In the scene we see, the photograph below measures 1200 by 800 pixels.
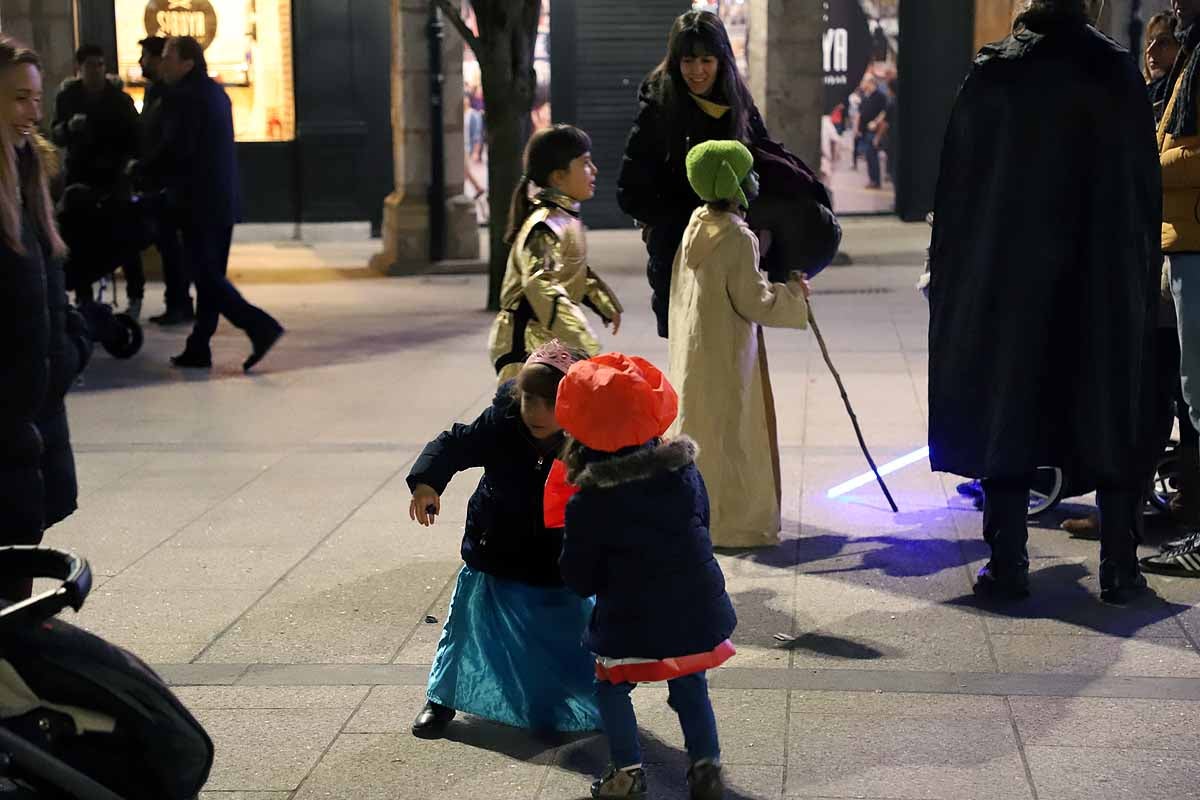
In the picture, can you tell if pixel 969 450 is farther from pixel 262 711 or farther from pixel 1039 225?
pixel 262 711

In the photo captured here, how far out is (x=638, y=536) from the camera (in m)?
4.21

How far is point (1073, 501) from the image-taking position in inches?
297

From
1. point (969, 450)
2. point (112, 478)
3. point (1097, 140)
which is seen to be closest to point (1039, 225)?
point (1097, 140)

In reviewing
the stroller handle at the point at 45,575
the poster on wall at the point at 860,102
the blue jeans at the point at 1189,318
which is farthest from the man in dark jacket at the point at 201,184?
the poster on wall at the point at 860,102

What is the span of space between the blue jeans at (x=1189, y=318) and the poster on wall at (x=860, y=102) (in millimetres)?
13146

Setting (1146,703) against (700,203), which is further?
(700,203)

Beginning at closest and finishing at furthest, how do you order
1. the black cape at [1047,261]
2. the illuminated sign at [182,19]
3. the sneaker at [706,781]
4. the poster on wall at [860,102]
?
the sneaker at [706,781], the black cape at [1047,261], the illuminated sign at [182,19], the poster on wall at [860,102]

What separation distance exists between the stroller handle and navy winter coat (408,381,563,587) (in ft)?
4.03

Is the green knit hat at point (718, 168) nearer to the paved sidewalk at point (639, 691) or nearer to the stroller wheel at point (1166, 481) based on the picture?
the paved sidewalk at point (639, 691)

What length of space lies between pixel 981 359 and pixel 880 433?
9.23ft

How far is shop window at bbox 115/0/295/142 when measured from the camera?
1845 centimetres

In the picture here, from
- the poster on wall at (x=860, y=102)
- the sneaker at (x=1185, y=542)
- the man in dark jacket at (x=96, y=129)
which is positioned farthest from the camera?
the poster on wall at (x=860, y=102)

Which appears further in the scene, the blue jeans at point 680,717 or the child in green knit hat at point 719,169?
the child in green knit hat at point 719,169

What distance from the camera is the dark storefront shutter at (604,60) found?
64.0ft
